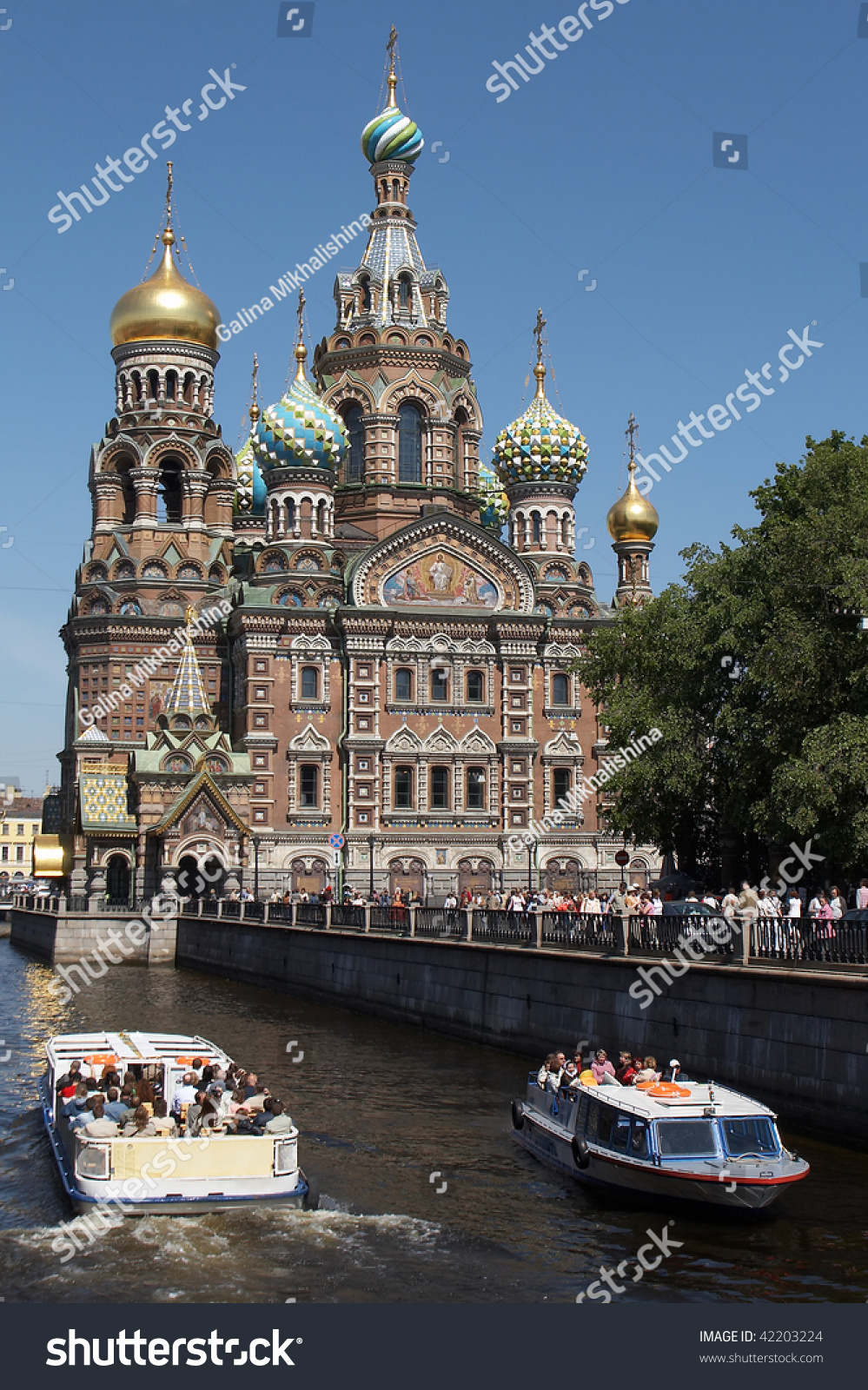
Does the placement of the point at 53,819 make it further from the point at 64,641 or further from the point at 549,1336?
the point at 549,1336

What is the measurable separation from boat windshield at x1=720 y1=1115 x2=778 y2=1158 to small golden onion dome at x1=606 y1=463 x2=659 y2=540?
56364 millimetres

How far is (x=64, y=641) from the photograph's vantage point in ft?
231

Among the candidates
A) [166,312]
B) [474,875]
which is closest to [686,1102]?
[474,875]

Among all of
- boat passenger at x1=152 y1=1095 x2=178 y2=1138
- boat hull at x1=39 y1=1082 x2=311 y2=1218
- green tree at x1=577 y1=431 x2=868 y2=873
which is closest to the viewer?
boat hull at x1=39 y1=1082 x2=311 y2=1218

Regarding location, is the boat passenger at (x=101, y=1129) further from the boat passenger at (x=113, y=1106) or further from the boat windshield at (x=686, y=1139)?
the boat windshield at (x=686, y=1139)

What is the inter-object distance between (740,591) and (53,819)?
147 feet

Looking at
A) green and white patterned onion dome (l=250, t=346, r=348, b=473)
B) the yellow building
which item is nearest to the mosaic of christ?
green and white patterned onion dome (l=250, t=346, r=348, b=473)

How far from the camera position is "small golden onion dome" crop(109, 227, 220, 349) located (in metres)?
70.8

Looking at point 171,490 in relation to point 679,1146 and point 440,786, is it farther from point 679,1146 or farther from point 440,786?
point 679,1146

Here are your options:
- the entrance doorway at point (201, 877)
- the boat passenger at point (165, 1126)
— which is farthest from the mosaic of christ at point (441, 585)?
the boat passenger at point (165, 1126)

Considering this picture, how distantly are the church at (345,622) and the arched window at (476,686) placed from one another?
0.11 metres

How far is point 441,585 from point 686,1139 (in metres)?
46.4

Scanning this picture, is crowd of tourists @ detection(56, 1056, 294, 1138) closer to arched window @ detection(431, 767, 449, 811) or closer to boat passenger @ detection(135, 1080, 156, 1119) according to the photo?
boat passenger @ detection(135, 1080, 156, 1119)

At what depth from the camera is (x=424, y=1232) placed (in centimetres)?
1775
